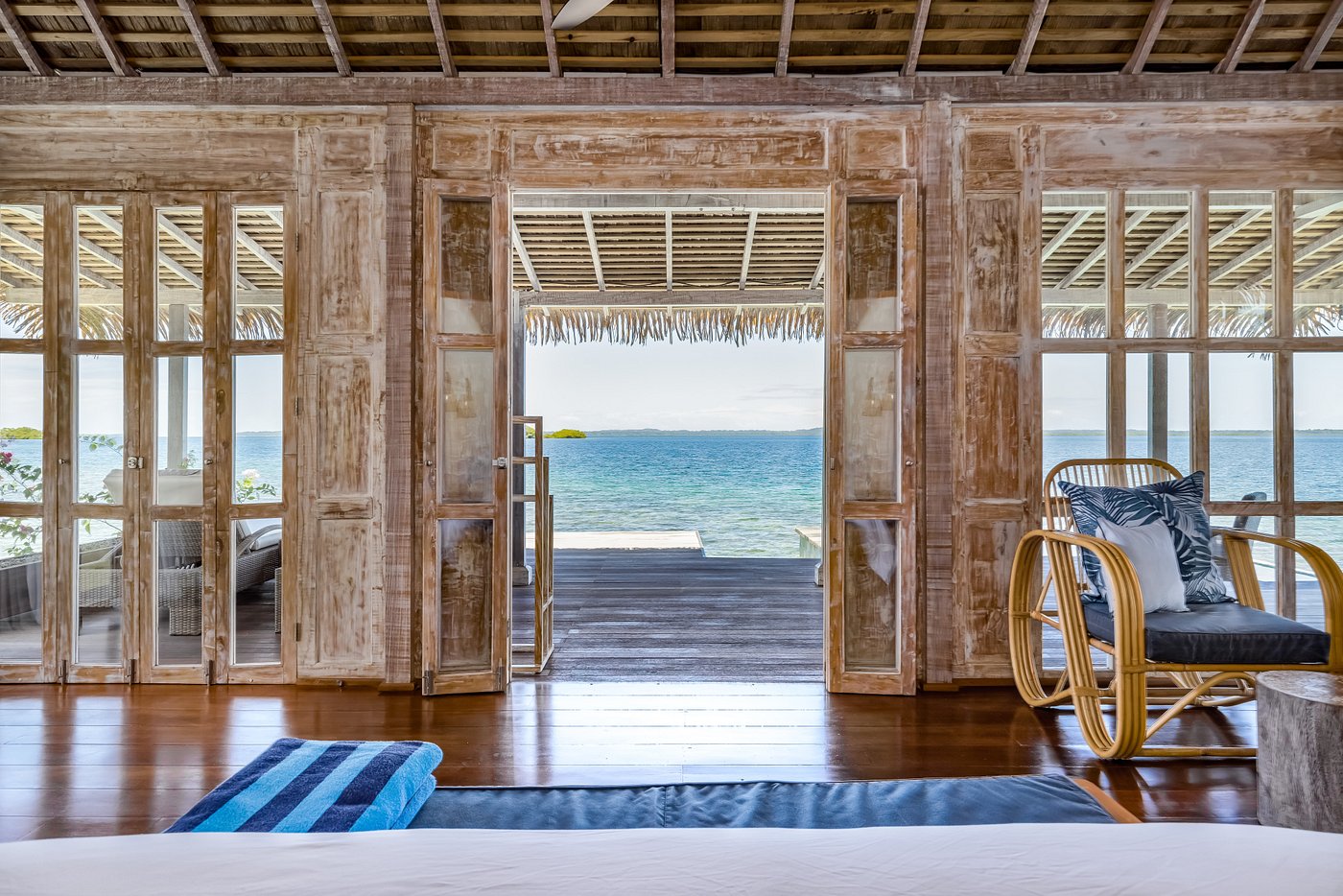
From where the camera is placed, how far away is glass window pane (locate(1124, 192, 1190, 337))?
12.1ft

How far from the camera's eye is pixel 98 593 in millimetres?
3723

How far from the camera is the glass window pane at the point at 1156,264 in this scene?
370 cm

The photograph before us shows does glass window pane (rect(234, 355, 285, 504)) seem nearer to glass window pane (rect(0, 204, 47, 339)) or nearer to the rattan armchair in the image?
glass window pane (rect(0, 204, 47, 339))

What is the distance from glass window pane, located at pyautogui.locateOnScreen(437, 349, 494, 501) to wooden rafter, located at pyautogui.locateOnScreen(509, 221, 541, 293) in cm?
247

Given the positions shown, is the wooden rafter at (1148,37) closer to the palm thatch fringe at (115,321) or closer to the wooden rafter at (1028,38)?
the wooden rafter at (1028,38)

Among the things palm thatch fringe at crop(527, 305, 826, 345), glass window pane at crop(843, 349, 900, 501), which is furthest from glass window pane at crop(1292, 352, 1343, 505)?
palm thatch fringe at crop(527, 305, 826, 345)

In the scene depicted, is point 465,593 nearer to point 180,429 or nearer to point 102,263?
point 180,429

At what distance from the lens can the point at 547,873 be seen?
824 millimetres

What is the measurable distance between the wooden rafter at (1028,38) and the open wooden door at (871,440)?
0.71 m

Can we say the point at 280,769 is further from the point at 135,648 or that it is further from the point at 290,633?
the point at 135,648

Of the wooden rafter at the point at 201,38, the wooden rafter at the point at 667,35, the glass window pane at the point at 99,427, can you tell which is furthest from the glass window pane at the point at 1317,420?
the glass window pane at the point at 99,427

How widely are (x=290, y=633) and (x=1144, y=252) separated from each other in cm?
439

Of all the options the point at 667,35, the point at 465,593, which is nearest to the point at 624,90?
the point at 667,35

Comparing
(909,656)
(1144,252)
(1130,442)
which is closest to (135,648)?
(909,656)
